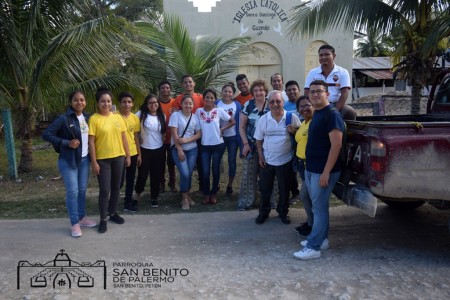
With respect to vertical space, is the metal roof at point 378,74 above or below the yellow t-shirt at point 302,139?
above

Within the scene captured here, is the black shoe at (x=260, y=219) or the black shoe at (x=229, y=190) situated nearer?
the black shoe at (x=260, y=219)

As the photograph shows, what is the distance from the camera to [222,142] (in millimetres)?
6301

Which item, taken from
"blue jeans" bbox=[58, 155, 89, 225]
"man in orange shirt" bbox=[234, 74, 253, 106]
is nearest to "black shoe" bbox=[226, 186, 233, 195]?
"man in orange shirt" bbox=[234, 74, 253, 106]

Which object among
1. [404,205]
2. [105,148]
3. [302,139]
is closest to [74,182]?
[105,148]

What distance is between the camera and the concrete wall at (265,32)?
47.2ft

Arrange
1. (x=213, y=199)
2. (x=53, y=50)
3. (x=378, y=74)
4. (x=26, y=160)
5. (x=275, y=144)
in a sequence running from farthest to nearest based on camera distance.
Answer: (x=378, y=74), (x=26, y=160), (x=53, y=50), (x=213, y=199), (x=275, y=144)

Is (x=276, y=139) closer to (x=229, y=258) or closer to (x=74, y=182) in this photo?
(x=229, y=258)

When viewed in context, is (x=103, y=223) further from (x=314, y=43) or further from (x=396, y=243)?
(x=314, y=43)

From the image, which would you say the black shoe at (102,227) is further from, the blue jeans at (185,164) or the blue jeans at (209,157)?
the blue jeans at (209,157)

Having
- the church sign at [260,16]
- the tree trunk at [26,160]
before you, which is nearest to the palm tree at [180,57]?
the tree trunk at [26,160]

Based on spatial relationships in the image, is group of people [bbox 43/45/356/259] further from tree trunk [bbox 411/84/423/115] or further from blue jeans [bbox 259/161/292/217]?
tree trunk [bbox 411/84/423/115]

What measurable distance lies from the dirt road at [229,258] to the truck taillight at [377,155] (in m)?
0.97

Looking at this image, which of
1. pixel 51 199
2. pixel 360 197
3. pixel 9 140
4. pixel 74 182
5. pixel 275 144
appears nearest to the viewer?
pixel 360 197

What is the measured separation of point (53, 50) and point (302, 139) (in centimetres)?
469
